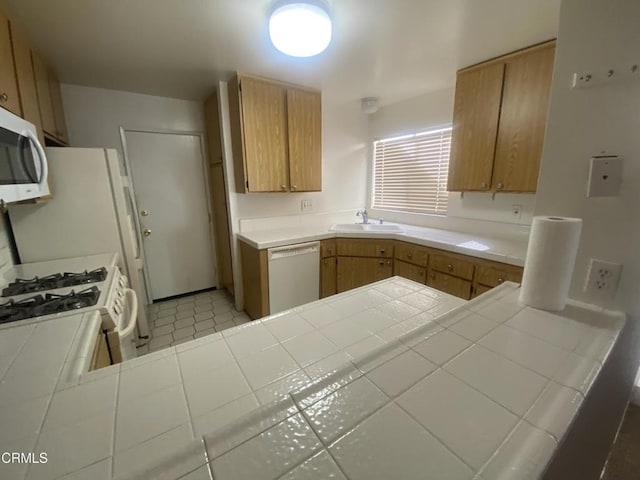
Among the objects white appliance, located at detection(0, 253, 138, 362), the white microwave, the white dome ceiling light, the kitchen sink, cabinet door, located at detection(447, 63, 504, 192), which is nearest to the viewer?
the white microwave

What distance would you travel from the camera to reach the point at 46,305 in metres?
1.14

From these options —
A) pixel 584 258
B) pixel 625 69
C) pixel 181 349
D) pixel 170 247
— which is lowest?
pixel 170 247

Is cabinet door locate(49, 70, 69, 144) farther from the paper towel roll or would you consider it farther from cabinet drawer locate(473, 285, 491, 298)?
cabinet drawer locate(473, 285, 491, 298)

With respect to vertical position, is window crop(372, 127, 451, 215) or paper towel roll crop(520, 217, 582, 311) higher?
window crop(372, 127, 451, 215)

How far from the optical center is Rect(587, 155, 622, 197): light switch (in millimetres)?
826

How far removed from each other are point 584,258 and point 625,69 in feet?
1.91

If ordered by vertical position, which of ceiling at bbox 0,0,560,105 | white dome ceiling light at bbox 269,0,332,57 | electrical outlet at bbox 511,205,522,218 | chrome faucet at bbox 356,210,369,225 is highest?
ceiling at bbox 0,0,560,105

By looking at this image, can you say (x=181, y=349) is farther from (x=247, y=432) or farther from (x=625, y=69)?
(x=625, y=69)

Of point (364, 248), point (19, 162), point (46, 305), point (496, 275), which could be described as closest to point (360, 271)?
point (364, 248)

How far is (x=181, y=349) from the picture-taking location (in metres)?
0.75

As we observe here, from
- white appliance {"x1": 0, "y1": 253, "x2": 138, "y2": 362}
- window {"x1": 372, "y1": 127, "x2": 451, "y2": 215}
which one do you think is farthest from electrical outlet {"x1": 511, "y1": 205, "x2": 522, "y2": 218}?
white appliance {"x1": 0, "y1": 253, "x2": 138, "y2": 362}

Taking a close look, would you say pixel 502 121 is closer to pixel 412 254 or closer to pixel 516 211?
pixel 516 211

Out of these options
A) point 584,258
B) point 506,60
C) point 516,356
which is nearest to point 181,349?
point 516,356

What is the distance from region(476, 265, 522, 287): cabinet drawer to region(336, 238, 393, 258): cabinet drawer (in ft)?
2.62
